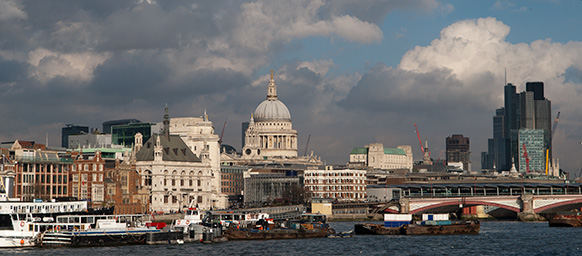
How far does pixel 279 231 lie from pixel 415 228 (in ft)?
70.2

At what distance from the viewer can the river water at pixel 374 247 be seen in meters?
126

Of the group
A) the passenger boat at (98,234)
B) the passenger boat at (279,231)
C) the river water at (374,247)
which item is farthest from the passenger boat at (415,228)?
the passenger boat at (98,234)

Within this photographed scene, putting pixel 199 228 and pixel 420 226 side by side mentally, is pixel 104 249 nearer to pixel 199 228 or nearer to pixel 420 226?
pixel 199 228

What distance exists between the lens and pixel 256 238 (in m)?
147

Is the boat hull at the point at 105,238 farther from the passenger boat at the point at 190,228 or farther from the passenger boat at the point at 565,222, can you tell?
the passenger boat at the point at 565,222

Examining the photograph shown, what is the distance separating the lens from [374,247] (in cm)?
13438

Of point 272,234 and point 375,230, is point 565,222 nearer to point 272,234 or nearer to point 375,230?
point 375,230

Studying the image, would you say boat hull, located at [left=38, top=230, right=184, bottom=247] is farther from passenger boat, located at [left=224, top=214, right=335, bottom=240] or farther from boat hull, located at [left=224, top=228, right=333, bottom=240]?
passenger boat, located at [left=224, top=214, right=335, bottom=240]

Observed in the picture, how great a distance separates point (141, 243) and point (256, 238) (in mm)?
17141

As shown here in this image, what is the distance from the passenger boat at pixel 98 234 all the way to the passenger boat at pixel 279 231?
9478 millimetres

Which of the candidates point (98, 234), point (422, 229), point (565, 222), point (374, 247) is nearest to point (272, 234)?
point (374, 247)

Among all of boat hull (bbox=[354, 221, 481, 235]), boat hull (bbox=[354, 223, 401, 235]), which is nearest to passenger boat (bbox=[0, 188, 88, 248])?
boat hull (bbox=[354, 223, 401, 235])

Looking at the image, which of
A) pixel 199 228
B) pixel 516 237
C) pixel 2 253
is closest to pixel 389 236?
pixel 516 237

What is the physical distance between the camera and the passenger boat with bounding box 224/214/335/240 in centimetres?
14575
